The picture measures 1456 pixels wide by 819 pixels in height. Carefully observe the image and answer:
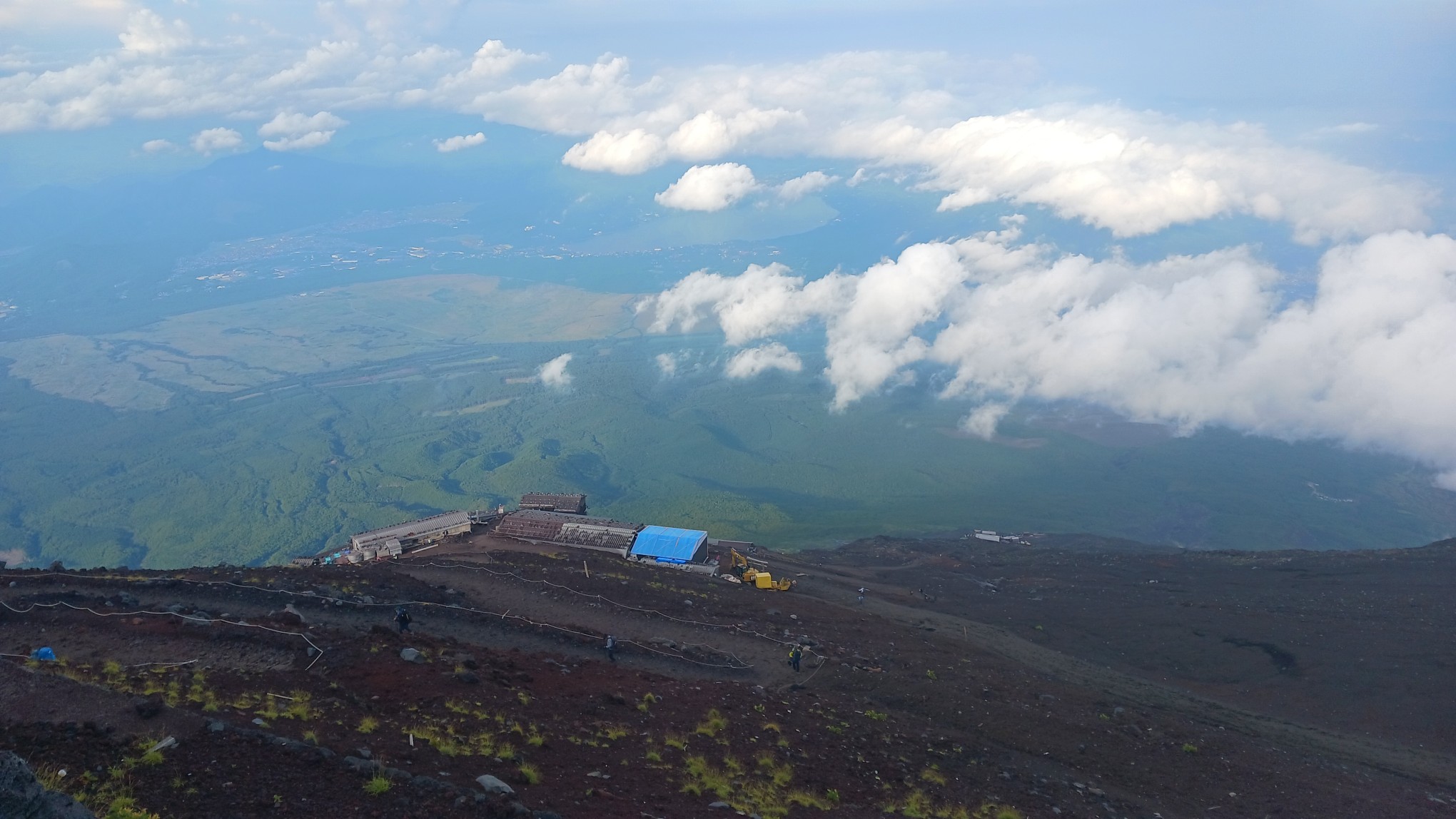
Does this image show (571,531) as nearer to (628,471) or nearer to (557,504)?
(557,504)

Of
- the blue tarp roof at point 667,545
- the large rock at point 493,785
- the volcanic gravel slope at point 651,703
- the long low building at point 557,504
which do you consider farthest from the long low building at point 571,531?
the large rock at point 493,785

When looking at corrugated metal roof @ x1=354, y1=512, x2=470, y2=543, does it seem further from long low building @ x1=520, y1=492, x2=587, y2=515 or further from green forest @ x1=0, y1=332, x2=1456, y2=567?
green forest @ x1=0, y1=332, x2=1456, y2=567

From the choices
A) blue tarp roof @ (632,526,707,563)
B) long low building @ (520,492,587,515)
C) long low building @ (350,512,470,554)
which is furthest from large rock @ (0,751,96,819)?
long low building @ (520,492,587,515)

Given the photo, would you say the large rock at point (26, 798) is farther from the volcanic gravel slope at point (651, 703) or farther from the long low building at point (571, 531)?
the long low building at point (571, 531)

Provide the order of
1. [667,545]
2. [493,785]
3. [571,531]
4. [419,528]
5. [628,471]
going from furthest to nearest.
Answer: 1. [628,471]
2. [419,528]
3. [571,531]
4. [667,545]
5. [493,785]

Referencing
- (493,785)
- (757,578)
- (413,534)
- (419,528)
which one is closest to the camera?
(493,785)

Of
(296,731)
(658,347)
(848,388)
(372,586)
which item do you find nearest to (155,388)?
(658,347)

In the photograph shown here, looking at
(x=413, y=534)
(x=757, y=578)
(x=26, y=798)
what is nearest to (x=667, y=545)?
(x=757, y=578)
